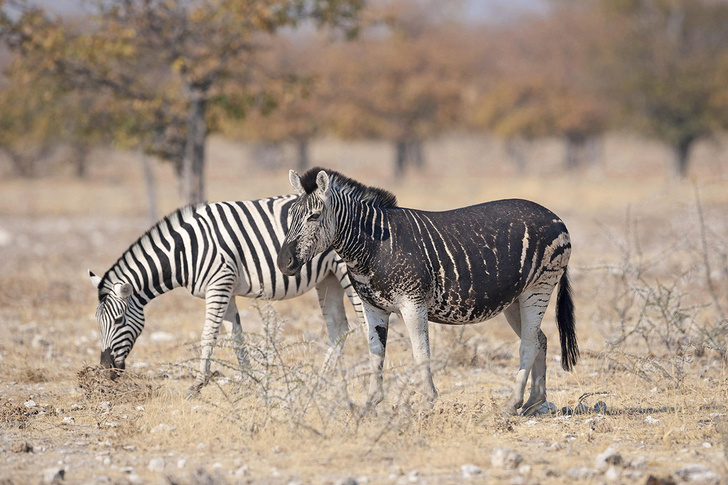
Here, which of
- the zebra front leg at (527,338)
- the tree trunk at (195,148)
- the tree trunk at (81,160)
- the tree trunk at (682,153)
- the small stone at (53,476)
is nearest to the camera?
the small stone at (53,476)

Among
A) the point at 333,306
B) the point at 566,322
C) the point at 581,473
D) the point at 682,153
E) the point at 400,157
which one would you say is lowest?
the point at 581,473

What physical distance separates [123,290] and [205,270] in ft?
2.64

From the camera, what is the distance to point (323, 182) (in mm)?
6258

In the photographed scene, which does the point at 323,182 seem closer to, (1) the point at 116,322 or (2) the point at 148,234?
(2) the point at 148,234

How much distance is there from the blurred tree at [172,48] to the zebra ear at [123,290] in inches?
277

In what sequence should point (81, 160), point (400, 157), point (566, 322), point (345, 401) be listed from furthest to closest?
point (400, 157) → point (81, 160) → point (566, 322) → point (345, 401)

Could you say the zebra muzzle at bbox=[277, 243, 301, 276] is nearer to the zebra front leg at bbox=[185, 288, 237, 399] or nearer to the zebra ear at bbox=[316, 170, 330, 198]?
the zebra ear at bbox=[316, 170, 330, 198]

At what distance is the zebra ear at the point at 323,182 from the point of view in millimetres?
6188

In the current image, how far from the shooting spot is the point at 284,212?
834 centimetres

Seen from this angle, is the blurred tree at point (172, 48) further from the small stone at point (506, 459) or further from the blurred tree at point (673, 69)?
the blurred tree at point (673, 69)

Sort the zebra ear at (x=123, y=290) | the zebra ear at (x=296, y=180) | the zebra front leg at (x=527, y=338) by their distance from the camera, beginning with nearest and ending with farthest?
1. the zebra ear at (x=296, y=180)
2. the zebra front leg at (x=527, y=338)
3. the zebra ear at (x=123, y=290)

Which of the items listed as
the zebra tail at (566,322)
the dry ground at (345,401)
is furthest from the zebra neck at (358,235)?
the zebra tail at (566,322)

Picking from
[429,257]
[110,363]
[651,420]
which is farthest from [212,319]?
[651,420]

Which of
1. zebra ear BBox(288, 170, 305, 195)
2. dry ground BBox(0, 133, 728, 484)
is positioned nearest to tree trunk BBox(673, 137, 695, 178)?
dry ground BBox(0, 133, 728, 484)
